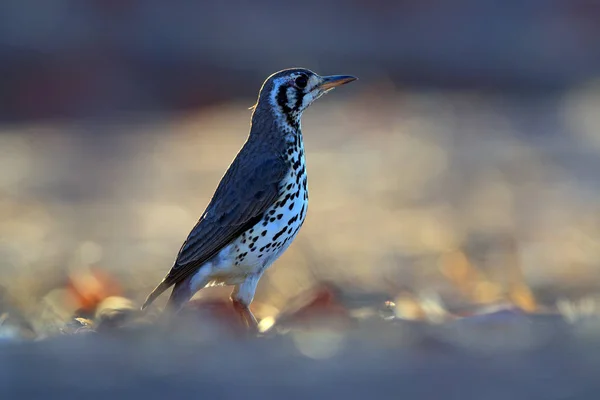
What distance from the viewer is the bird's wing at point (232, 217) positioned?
7422 millimetres

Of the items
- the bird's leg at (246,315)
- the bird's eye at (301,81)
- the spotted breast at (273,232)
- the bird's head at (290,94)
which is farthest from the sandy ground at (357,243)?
the bird's eye at (301,81)

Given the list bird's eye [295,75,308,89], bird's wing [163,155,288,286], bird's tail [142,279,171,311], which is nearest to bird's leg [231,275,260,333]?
bird's wing [163,155,288,286]

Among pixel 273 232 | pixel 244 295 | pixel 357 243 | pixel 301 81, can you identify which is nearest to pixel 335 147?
pixel 357 243

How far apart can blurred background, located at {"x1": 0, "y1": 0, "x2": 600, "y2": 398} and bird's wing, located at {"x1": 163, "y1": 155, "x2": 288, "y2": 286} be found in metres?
0.70

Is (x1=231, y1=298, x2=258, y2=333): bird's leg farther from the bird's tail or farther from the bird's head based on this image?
the bird's head

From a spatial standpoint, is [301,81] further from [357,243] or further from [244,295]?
[357,243]

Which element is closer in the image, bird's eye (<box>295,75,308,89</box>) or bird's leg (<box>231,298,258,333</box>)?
bird's leg (<box>231,298,258,333</box>)

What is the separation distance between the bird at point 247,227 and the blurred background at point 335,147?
50 centimetres

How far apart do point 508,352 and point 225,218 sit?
8.17ft

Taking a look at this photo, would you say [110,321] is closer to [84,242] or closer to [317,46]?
[84,242]

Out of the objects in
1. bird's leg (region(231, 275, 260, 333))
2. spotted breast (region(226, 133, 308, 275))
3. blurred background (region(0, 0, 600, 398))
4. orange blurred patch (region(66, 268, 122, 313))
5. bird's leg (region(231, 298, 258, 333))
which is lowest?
bird's leg (region(231, 298, 258, 333))

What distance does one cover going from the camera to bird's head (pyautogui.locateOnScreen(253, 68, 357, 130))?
788cm

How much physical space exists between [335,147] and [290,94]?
11.3 m

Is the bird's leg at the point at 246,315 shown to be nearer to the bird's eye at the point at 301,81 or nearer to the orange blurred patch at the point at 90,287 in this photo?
the orange blurred patch at the point at 90,287
